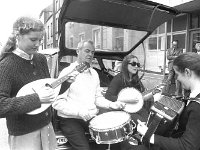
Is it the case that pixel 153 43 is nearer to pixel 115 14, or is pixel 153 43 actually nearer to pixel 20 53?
pixel 115 14

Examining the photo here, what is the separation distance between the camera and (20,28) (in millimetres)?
1870

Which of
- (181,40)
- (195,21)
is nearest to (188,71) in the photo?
(195,21)

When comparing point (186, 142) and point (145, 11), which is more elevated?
point (145, 11)

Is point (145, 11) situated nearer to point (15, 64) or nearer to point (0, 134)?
point (15, 64)

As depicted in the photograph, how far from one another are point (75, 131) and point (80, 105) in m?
0.31

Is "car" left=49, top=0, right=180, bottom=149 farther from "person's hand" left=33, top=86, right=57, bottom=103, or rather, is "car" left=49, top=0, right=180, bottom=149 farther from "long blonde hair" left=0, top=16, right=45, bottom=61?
"person's hand" left=33, top=86, right=57, bottom=103

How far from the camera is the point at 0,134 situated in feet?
17.1

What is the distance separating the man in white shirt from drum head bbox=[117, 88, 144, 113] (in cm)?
30

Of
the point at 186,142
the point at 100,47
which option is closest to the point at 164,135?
the point at 186,142

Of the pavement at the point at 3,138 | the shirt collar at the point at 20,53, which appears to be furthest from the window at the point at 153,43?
the shirt collar at the point at 20,53

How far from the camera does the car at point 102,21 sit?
3.05 m

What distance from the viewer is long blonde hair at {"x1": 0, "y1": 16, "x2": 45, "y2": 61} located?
6.14 ft

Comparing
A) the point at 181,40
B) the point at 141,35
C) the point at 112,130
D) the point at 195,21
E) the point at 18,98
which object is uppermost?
the point at 195,21

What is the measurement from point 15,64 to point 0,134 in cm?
388
